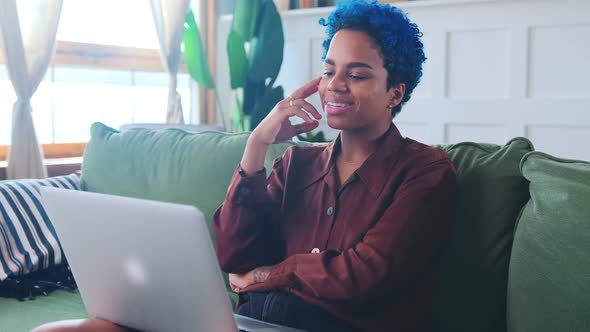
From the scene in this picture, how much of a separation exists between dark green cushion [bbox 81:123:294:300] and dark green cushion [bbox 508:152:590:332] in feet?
2.25

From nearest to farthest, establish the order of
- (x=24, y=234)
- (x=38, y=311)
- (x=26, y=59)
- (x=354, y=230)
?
(x=354, y=230) → (x=38, y=311) → (x=24, y=234) → (x=26, y=59)

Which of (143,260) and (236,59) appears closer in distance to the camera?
(143,260)

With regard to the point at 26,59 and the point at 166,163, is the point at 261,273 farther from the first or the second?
the point at 26,59

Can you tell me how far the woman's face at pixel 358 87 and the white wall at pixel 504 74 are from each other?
1904mm

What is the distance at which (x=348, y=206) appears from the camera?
1.40m

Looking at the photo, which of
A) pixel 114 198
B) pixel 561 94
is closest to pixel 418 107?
pixel 561 94

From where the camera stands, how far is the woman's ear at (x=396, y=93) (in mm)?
1451

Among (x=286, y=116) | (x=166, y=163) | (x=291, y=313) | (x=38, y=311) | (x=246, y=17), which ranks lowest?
(x=38, y=311)

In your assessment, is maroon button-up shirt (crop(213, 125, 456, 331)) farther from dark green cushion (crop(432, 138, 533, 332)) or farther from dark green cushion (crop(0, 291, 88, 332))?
dark green cushion (crop(0, 291, 88, 332))

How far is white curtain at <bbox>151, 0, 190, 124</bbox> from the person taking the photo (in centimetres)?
367

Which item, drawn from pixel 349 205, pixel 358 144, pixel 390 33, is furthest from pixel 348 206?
pixel 390 33

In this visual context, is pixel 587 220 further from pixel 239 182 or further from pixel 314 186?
pixel 239 182

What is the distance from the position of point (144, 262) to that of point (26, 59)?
210cm

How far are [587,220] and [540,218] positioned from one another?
0.10 meters
